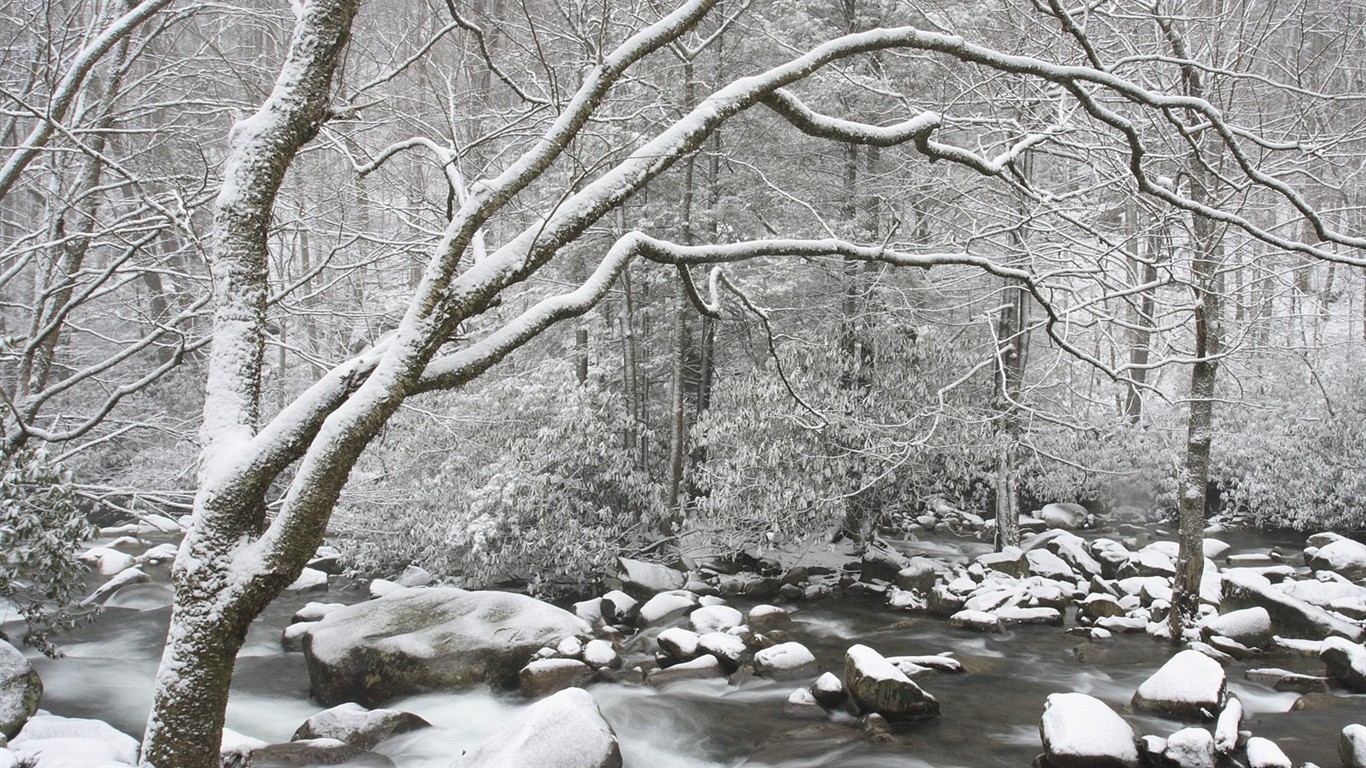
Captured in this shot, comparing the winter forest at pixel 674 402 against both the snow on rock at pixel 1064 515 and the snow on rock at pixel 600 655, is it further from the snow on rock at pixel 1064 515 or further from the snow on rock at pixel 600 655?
the snow on rock at pixel 1064 515

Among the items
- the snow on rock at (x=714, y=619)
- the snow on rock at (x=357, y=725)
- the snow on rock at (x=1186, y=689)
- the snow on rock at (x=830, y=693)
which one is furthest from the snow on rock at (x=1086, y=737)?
the snow on rock at (x=357, y=725)

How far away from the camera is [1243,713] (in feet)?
21.6

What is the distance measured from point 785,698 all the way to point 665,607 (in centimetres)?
278

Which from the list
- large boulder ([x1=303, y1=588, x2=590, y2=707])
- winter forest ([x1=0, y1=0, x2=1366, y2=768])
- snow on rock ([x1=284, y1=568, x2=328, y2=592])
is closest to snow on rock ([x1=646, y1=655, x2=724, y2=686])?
winter forest ([x1=0, y1=0, x2=1366, y2=768])

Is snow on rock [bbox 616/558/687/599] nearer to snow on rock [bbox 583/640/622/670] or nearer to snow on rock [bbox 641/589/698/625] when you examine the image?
snow on rock [bbox 641/589/698/625]

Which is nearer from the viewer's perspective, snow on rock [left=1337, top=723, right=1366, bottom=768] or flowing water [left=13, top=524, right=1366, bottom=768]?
snow on rock [left=1337, top=723, right=1366, bottom=768]

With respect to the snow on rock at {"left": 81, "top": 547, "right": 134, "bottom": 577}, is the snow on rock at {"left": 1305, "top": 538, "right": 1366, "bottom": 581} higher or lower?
higher

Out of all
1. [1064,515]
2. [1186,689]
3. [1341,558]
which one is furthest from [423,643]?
[1064,515]

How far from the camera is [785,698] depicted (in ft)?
24.2

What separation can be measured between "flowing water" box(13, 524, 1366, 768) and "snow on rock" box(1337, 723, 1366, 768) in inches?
5.9

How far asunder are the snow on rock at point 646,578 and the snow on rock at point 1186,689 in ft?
19.2

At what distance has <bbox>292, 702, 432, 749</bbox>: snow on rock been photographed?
6.39m

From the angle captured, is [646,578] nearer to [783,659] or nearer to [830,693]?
[783,659]

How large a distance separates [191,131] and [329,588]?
25.0 ft
